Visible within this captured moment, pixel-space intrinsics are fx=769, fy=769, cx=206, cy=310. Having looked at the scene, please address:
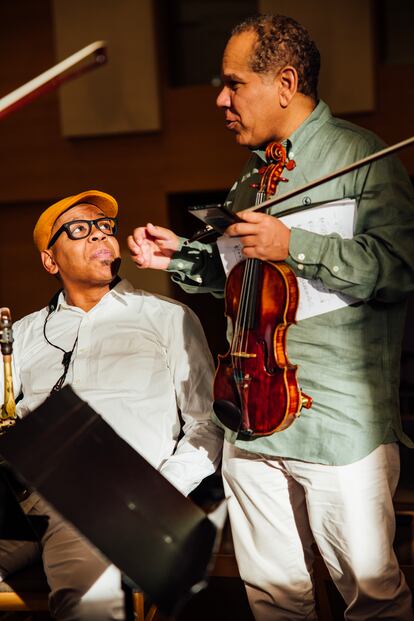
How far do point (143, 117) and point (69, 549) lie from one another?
5.06m

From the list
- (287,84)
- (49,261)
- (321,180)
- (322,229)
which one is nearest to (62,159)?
(49,261)

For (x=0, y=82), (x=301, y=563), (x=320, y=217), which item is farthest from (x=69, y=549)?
(x=0, y=82)

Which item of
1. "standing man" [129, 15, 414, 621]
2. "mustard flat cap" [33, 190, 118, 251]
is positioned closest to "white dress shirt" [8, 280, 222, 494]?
"mustard flat cap" [33, 190, 118, 251]

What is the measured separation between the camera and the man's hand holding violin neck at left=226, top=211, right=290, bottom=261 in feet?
6.02

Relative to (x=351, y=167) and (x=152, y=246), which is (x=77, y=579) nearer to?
(x=152, y=246)

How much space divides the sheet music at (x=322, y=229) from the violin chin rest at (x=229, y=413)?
0.29 m

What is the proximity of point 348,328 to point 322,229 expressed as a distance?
27 cm

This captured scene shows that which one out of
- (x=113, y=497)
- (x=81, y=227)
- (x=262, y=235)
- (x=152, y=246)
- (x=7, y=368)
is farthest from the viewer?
(x=81, y=227)

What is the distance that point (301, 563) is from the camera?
216cm

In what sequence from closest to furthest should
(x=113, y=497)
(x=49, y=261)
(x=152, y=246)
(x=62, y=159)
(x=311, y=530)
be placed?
(x=113, y=497), (x=311, y=530), (x=152, y=246), (x=49, y=261), (x=62, y=159)

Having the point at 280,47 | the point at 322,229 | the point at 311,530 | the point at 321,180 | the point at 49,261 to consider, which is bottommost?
the point at 311,530

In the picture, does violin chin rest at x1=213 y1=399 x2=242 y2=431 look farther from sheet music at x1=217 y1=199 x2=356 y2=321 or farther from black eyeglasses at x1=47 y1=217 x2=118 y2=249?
black eyeglasses at x1=47 y1=217 x2=118 y2=249

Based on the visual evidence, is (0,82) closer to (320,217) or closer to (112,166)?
(112,166)

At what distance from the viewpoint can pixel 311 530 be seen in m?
2.14
